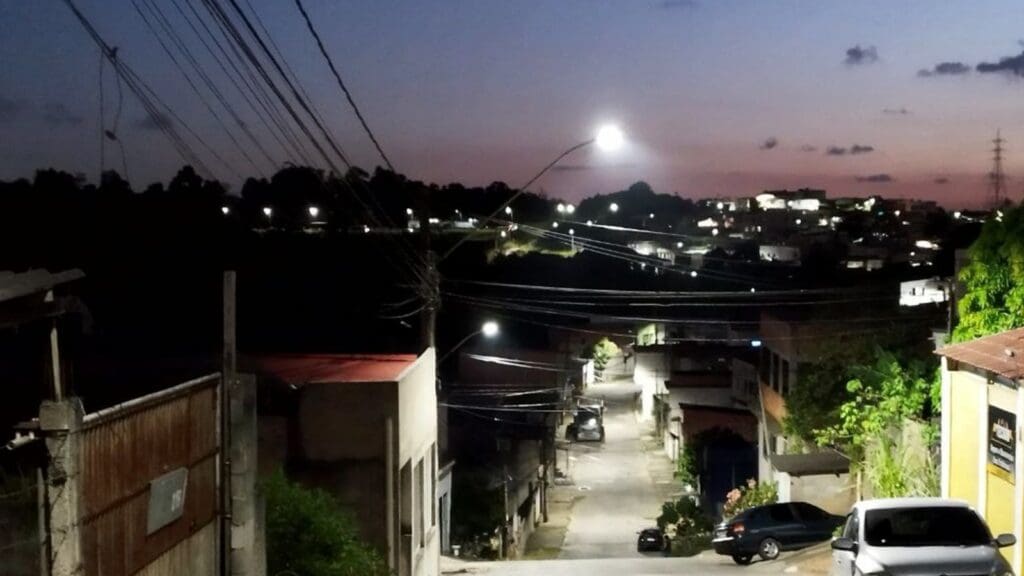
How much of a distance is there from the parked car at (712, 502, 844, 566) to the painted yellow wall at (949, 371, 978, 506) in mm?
7772

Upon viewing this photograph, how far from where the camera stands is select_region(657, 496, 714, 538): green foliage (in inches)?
1401

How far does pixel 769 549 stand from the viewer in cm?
2461

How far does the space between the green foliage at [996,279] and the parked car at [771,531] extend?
823 centimetres

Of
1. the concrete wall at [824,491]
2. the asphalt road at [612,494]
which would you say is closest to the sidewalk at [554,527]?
the asphalt road at [612,494]

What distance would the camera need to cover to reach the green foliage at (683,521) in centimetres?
3559

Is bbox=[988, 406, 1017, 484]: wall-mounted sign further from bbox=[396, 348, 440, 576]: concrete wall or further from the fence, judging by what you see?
the fence

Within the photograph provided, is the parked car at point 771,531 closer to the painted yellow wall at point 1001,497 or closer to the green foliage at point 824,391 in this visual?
the green foliage at point 824,391

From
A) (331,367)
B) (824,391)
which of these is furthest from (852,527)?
(824,391)

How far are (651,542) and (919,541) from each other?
22.3m

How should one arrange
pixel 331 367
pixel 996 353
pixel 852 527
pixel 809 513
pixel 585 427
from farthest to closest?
1. pixel 585 427
2. pixel 809 513
3. pixel 331 367
4. pixel 996 353
5. pixel 852 527

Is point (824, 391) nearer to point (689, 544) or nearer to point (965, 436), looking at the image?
point (689, 544)

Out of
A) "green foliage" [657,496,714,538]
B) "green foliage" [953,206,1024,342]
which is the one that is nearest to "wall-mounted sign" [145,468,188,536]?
"green foliage" [953,206,1024,342]

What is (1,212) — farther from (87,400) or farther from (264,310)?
(87,400)

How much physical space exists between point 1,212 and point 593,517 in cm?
2553
